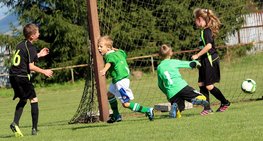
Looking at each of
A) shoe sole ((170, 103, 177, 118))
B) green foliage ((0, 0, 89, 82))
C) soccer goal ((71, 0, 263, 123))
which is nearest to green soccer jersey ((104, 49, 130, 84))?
shoe sole ((170, 103, 177, 118))

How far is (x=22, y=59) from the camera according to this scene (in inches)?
383

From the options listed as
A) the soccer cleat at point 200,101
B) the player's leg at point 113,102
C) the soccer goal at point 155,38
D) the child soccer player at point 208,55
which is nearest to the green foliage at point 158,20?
the soccer goal at point 155,38

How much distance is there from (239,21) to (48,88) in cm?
1353

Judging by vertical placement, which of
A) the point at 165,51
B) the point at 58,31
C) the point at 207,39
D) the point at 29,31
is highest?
the point at 29,31

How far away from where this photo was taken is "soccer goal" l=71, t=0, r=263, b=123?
1228 cm

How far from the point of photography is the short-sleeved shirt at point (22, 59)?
971cm

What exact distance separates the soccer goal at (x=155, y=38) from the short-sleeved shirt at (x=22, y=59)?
2.05m

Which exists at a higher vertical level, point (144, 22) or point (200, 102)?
point (144, 22)

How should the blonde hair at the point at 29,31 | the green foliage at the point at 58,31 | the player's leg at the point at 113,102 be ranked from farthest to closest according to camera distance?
1. the green foliage at the point at 58,31
2. the player's leg at the point at 113,102
3. the blonde hair at the point at 29,31

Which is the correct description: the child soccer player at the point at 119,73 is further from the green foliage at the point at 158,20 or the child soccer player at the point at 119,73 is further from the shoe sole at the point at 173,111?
the green foliage at the point at 158,20

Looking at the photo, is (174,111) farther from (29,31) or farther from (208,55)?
(29,31)

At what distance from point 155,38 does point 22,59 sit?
10.0 m

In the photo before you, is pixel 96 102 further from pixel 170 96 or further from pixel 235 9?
pixel 235 9

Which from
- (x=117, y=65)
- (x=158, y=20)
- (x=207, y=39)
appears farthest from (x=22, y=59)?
(x=158, y=20)
